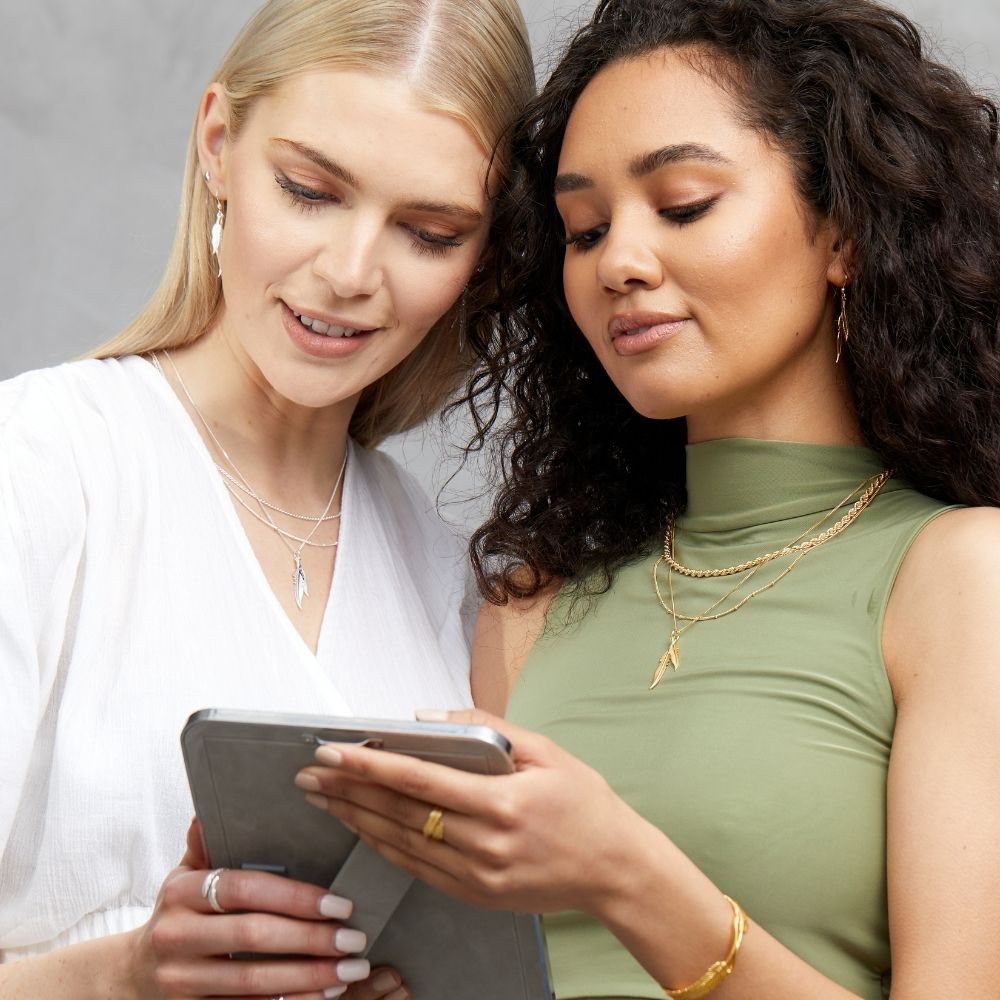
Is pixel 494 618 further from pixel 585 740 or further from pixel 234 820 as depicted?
pixel 234 820

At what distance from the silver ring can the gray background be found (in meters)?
1.71

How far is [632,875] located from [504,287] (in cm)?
99

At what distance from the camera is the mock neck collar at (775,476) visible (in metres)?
1.88

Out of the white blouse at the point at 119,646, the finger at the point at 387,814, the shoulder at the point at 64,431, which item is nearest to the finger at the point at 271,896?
the finger at the point at 387,814

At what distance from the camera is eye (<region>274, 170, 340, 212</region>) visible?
1.98 m

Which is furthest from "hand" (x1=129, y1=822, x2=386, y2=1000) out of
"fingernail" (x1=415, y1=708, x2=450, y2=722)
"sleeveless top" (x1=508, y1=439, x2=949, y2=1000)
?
"sleeveless top" (x1=508, y1=439, x2=949, y2=1000)

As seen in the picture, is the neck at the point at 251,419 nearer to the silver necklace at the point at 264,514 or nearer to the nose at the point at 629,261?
the silver necklace at the point at 264,514

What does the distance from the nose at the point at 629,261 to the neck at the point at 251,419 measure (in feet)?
1.82

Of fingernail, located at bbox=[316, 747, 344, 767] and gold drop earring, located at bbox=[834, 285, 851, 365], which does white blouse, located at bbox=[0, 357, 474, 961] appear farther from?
gold drop earring, located at bbox=[834, 285, 851, 365]

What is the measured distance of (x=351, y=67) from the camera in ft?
6.48

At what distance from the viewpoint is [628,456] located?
2.18 metres

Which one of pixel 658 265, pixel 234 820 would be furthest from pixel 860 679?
pixel 234 820

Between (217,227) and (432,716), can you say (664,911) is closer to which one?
(432,716)

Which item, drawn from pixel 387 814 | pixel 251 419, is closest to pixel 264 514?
pixel 251 419
